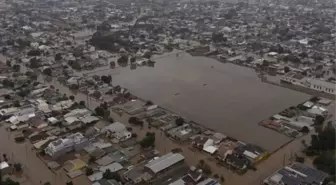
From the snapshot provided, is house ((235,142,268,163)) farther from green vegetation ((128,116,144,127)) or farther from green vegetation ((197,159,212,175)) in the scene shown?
green vegetation ((128,116,144,127))

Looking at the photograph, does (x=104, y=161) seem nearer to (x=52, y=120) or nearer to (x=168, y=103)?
(x=52, y=120)

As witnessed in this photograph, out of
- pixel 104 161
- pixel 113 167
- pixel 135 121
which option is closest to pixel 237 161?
pixel 113 167

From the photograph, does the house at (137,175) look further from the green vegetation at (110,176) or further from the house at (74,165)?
the house at (74,165)

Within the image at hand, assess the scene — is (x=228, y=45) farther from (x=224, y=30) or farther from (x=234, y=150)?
(x=234, y=150)

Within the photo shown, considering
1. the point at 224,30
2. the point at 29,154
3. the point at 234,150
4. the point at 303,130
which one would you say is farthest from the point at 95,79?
the point at 224,30

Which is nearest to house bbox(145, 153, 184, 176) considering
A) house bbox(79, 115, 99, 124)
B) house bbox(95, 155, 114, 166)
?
house bbox(95, 155, 114, 166)

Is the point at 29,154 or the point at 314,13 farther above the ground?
the point at 314,13

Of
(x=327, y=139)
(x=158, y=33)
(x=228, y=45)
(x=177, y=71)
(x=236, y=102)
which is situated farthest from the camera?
(x=158, y=33)

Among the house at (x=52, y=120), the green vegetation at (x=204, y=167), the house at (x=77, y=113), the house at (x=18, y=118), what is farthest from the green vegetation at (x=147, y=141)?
the house at (x=18, y=118)
